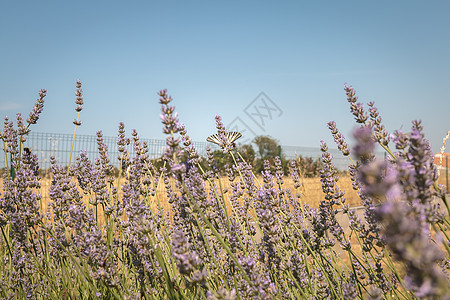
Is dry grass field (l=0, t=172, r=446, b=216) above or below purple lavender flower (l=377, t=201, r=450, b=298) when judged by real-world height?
below

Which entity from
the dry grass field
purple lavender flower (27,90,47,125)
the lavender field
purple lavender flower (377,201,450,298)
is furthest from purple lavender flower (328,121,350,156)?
the dry grass field

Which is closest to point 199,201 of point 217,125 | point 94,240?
point 94,240

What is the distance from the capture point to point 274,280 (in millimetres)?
2619

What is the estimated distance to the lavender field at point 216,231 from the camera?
3.24 feet

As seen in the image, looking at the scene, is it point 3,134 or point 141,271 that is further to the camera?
point 3,134

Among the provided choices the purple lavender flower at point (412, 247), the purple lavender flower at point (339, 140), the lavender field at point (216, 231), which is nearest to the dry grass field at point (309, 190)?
the lavender field at point (216, 231)

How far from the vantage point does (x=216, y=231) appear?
5.50 feet

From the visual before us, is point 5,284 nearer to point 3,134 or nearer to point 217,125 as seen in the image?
point 3,134

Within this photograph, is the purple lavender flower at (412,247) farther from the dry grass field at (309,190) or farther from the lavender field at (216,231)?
the dry grass field at (309,190)

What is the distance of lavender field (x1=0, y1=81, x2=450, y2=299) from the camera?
986mm

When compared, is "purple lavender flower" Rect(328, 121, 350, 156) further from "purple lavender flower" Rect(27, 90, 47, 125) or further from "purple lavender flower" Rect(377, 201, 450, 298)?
"purple lavender flower" Rect(27, 90, 47, 125)

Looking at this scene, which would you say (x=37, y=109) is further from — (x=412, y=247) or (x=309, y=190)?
(x=309, y=190)

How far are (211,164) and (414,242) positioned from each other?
90.3 inches

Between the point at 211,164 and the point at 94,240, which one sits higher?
the point at 211,164
